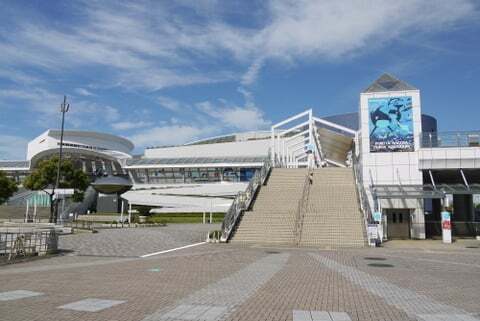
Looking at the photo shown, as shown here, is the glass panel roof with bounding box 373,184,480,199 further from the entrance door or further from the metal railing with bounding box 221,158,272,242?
the metal railing with bounding box 221,158,272,242

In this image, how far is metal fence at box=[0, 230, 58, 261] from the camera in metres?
14.2

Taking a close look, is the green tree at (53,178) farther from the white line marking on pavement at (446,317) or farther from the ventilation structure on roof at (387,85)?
the white line marking on pavement at (446,317)

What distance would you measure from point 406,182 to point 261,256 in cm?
1492

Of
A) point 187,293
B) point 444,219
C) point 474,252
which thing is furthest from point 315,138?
point 187,293

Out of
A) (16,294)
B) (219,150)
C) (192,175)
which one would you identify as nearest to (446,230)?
(16,294)

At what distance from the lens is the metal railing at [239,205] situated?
71.4 feet

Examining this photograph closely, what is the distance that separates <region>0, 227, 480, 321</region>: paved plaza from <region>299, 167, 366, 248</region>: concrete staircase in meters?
4.73

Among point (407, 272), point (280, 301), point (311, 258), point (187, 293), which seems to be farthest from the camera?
point (311, 258)

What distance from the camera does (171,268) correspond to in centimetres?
1239

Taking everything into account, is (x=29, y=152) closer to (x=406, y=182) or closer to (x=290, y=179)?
(x=290, y=179)

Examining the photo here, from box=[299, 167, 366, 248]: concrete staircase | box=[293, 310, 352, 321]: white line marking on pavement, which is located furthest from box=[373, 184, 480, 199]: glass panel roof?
box=[293, 310, 352, 321]: white line marking on pavement

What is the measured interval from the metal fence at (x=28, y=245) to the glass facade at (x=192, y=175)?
5642 centimetres

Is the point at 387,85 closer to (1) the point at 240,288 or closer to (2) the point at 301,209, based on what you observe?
(2) the point at 301,209

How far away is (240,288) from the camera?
9.23m
